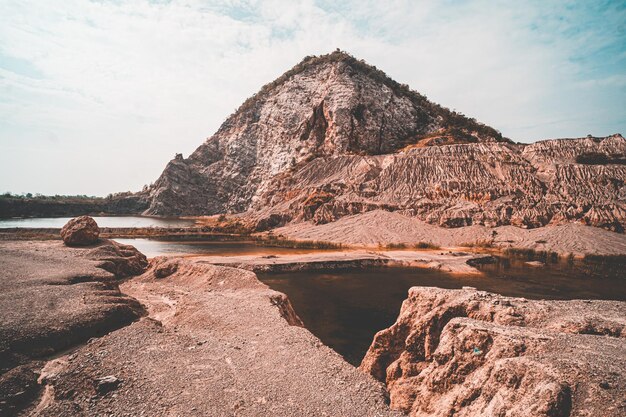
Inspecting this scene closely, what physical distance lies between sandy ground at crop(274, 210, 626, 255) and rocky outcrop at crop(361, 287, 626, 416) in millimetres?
33612

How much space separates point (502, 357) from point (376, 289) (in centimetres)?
1680

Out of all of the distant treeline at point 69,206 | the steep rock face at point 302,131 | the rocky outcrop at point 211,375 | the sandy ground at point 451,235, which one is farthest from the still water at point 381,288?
the distant treeline at point 69,206

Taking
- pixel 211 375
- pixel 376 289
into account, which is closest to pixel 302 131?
pixel 376 289

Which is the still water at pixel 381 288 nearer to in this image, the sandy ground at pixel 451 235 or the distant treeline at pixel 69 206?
the sandy ground at pixel 451 235

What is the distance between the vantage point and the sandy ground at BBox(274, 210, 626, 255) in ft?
129

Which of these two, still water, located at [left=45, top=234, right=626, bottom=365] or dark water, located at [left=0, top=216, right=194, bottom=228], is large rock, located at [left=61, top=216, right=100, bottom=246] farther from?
dark water, located at [left=0, top=216, right=194, bottom=228]

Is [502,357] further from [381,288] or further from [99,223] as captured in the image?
[99,223]

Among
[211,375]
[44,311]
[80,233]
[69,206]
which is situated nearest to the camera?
[211,375]

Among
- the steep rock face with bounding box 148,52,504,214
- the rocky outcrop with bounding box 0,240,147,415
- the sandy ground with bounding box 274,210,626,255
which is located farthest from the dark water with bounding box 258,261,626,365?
the steep rock face with bounding box 148,52,504,214

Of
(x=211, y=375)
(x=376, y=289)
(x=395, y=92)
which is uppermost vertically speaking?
(x=395, y=92)

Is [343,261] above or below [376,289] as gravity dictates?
above

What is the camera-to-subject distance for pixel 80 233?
2556 cm

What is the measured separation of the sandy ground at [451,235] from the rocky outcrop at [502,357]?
33.6 metres

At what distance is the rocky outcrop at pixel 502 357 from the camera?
16.5 ft
